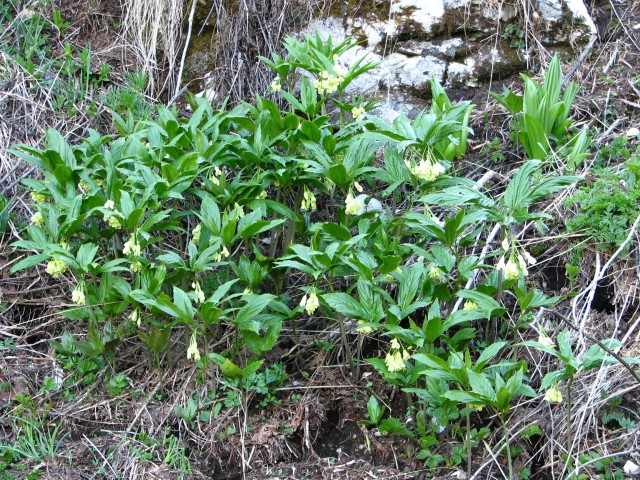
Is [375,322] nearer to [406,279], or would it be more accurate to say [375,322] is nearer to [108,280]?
[406,279]

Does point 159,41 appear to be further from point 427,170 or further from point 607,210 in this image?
point 607,210

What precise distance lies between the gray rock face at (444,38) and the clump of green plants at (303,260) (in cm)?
69

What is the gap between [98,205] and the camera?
326cm

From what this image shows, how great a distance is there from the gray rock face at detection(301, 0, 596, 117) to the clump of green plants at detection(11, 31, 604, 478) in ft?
2.27

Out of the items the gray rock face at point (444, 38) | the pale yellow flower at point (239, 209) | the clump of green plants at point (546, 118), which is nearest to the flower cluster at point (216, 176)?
the pale yellow flower at point (239, 209)

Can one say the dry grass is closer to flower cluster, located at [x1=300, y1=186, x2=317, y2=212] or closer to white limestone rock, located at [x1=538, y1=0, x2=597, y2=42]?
flower cluster, located at [x1=300, y1=186, x2=317, y2=212]

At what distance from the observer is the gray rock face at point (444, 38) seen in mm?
4520

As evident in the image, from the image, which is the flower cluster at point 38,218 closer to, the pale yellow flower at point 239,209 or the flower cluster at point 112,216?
the flower cluster at point 112,216

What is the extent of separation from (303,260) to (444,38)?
2.19 m

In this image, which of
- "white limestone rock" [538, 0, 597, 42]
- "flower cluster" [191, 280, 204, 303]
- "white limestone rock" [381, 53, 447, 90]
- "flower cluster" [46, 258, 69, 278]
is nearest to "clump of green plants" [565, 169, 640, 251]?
"white limestone rock" [381, 53, 447, 90]

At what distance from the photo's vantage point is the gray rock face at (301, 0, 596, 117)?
452cm

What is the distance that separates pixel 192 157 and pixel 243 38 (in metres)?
1.76

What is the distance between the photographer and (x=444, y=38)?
4.60 m

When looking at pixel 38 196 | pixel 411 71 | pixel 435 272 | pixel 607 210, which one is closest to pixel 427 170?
pixel 435 272
